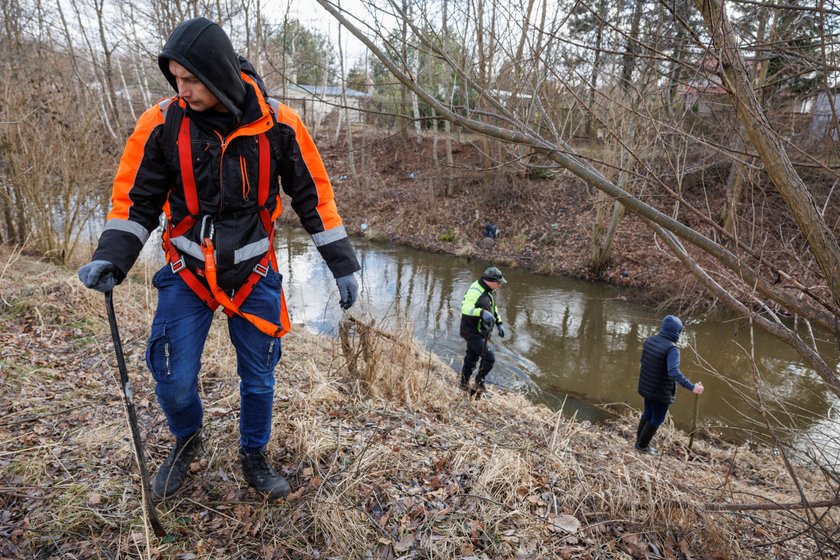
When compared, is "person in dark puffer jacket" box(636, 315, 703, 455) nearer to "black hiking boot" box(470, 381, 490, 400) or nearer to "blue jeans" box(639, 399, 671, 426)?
"blue jeans" box(639, 399, 671, 426)

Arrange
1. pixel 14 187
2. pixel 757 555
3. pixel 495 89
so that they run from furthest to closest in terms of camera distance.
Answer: pixel 14 187
pixel 495 89
pixel 757 555

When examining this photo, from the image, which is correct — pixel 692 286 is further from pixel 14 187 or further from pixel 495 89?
pixel 14 187

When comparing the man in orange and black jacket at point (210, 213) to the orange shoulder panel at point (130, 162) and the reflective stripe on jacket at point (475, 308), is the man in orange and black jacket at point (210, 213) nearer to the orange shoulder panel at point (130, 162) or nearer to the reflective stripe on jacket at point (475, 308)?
the orange shoulder panel at point (130, 162)

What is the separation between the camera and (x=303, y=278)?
41.3ft

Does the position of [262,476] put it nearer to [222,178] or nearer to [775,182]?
[222,178]

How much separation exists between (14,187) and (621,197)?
9841mm

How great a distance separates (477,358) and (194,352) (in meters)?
5.09

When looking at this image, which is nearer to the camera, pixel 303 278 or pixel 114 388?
pixel 114 388

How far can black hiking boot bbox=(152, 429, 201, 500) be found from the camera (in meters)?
2.38

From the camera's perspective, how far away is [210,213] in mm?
2141

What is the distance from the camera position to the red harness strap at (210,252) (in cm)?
206

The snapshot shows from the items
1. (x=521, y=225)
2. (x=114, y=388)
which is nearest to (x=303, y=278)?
(x=521, y=225)

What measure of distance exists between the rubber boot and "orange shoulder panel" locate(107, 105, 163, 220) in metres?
5.85

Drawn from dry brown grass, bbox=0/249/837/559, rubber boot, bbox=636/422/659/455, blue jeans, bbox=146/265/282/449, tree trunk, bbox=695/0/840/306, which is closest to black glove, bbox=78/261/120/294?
blue jeans, bbox=146/265/282/449
